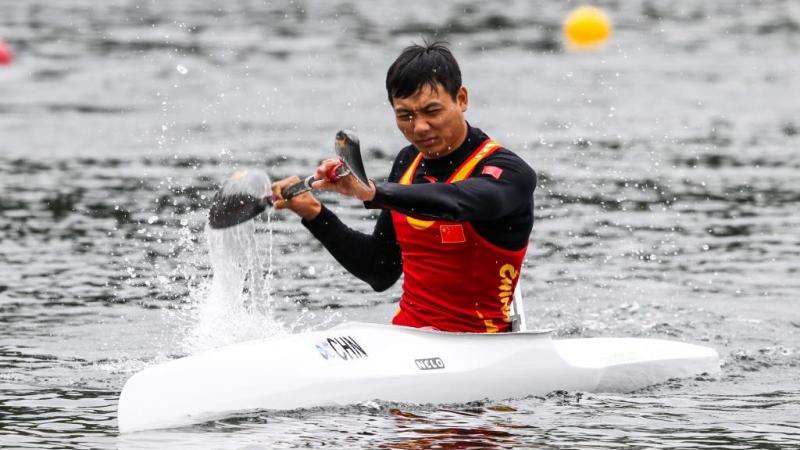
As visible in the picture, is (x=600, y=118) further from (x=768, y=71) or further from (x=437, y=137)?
(x=437, y=137)

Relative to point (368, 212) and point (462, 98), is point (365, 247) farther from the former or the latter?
point (368, 212)

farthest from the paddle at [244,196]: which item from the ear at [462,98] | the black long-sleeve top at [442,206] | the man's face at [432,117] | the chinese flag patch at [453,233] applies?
the ear at [462,98]

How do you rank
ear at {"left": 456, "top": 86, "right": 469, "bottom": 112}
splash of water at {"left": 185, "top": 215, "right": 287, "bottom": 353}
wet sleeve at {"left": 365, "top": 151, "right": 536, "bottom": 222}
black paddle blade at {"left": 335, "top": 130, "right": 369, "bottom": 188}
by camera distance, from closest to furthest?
A: black paddle blade at {"left": 335, "top": 130, "right": 369, "bottom": 188}
wet sleeve at {"left": 365, "top": 151, "right": 536, "bottom": 222}
ear at {"left": 456, "top": 86, "right": 469, "bottom": 112}
splash of water at {"left": 185, "top": 215, "right": 287, "bottom": 353}

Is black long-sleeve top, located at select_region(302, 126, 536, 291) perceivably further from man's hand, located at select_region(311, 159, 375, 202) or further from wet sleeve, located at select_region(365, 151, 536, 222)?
man's hand, located at select_region(311, 159, 375, 202)

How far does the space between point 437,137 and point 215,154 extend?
888 cm

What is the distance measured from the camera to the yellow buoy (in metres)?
24.1

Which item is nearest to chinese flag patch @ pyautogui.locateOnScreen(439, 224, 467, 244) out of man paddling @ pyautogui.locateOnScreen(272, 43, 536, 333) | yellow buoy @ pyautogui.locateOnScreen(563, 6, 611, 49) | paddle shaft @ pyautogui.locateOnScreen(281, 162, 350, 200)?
man paddling @ pyautogui.locateOnScreen(272, 43, 536, 333)

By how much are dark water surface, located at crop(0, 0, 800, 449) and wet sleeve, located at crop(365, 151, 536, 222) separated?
38.1 inches

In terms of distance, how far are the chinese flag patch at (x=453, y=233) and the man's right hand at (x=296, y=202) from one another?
595 mm

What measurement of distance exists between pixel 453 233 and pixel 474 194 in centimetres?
44

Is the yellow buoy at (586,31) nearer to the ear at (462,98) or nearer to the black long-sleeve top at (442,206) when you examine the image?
the black long-sleeve top at (442,206)

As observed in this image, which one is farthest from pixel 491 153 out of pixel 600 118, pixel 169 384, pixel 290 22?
pixel 290 22

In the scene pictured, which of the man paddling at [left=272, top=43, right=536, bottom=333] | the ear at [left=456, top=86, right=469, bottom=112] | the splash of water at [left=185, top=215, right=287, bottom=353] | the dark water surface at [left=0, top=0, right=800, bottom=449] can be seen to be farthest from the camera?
the splash of water at [left=185, top=215, right=287, bottom=353]

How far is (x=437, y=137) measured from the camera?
6.55 metres
